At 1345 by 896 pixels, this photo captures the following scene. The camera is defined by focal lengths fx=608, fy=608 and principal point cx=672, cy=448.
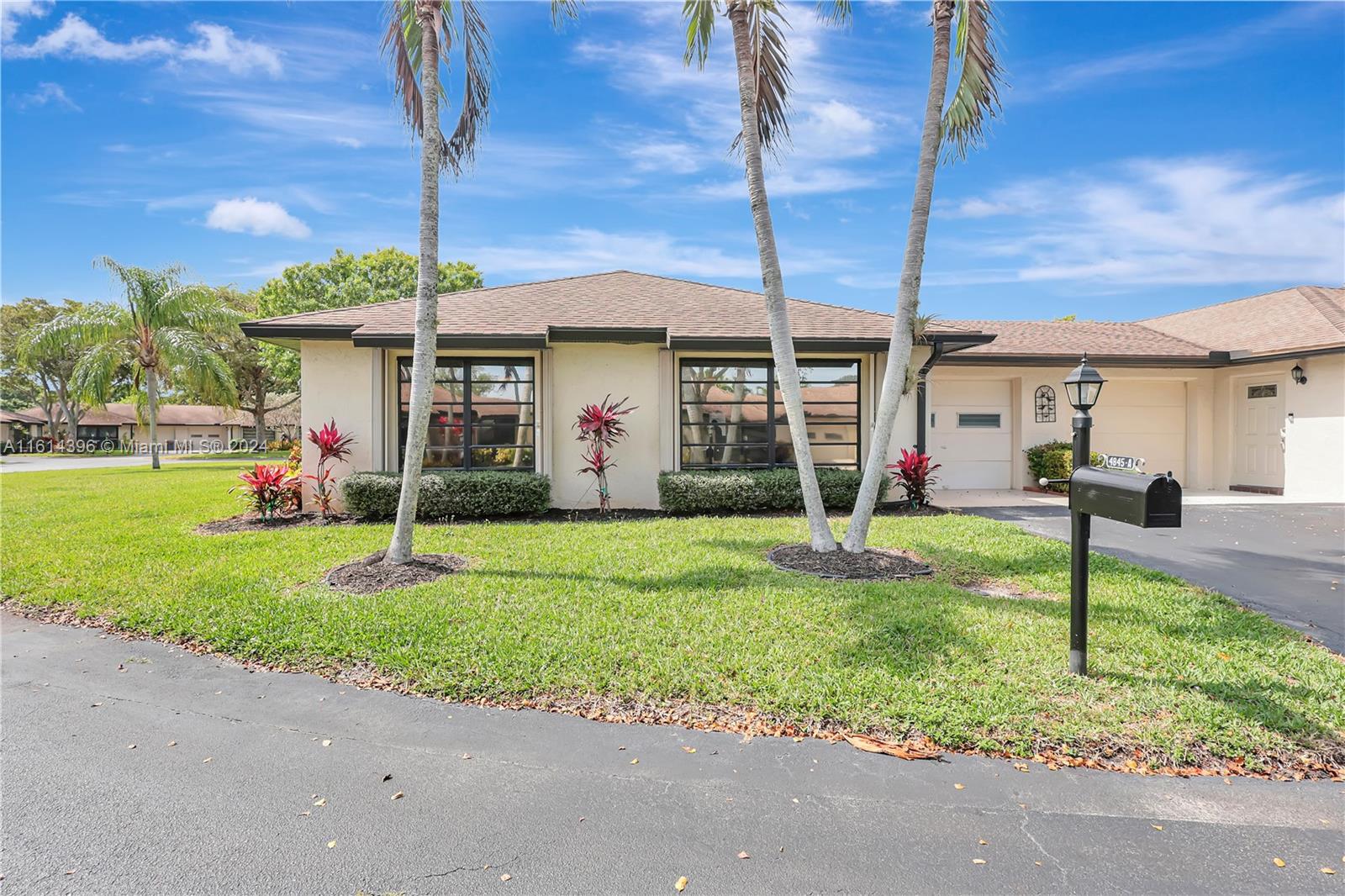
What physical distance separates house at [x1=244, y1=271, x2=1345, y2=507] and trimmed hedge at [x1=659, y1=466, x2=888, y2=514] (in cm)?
68

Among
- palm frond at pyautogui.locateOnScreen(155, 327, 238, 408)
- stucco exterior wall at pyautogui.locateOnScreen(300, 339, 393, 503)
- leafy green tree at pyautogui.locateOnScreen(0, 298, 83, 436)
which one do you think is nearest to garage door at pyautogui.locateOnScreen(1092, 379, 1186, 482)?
stucco exterior wall at pyautogui.locateOnScreen(300, 339, 393, 503)

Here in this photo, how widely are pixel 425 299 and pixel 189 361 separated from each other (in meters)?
19.7

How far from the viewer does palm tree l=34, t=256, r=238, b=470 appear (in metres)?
20.5

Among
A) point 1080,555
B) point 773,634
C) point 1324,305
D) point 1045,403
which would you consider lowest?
point 773,634

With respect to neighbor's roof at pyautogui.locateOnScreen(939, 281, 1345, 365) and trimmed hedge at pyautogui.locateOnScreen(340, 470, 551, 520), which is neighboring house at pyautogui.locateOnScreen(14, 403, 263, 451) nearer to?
trimmed hedge at pyautogui.locateOnScreen(340, 470, 551, 520)

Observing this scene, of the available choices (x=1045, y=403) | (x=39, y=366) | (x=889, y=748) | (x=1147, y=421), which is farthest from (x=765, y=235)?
(x=39, y=366)

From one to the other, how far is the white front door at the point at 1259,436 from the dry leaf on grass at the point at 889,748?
14502mm

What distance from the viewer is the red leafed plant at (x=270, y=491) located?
9578 millimetres

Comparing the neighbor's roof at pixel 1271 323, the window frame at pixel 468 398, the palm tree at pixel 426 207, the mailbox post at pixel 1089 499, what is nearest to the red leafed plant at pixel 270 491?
the window frame at pixel 468 398

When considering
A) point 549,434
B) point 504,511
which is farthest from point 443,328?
point 504,511

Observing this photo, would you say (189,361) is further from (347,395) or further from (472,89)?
(472,89)

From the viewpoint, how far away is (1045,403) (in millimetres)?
13859

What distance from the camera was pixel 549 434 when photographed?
34.3 feet

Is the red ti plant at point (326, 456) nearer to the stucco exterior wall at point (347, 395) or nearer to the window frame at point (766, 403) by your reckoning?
the stucco exterior wall at point (347, 395)
